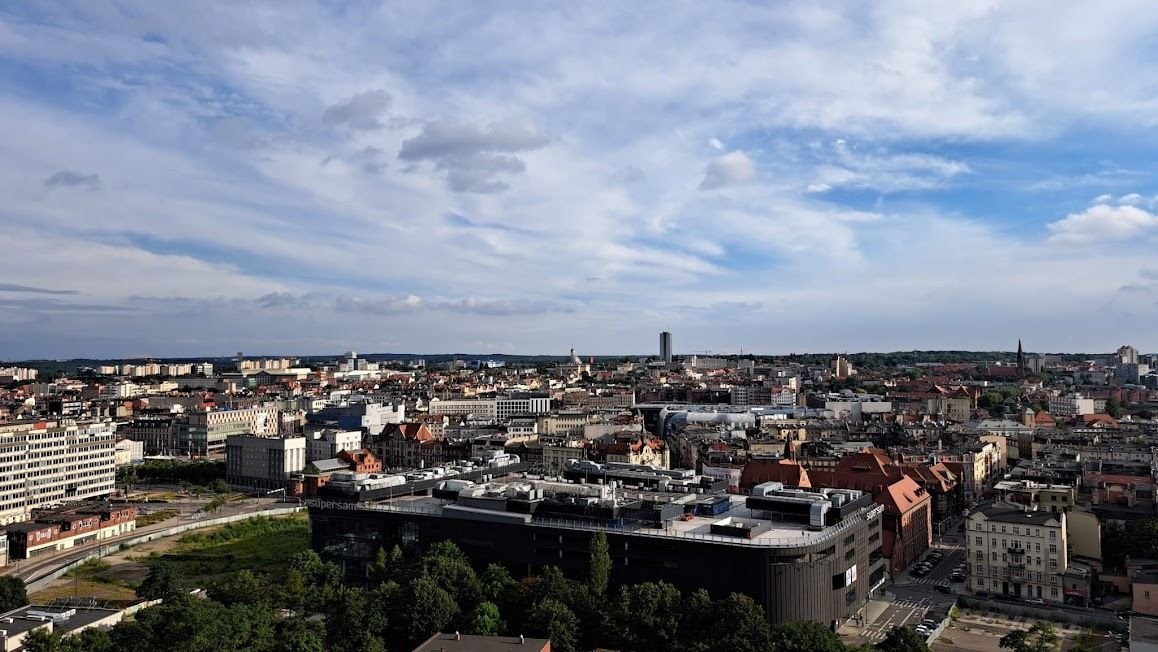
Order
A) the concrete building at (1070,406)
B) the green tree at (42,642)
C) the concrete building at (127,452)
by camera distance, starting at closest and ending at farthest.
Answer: the green tree at (42,642) → the concrete building at (127,452) → the concrete building at (1070,406)

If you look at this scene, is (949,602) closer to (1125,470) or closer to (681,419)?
(1125,470)

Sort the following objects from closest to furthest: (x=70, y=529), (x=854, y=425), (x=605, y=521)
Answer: (x=605, y=521)
(x=70, y=529)
(x=854, y=425)

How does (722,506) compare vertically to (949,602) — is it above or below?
above

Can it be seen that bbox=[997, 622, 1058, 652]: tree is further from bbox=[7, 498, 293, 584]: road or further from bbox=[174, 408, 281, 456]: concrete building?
bbox=[174, 408, 281, 456]: concrete building

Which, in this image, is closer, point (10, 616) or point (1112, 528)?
point (10, 616)

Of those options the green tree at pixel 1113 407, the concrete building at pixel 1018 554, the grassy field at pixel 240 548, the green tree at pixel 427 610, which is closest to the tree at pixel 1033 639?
the concrete building at pixel 1018 554

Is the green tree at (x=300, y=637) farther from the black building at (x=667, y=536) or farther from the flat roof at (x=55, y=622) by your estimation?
the black building at (x=667, y=536)

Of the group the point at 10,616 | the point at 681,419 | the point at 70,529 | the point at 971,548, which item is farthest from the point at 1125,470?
the point at 70,529
